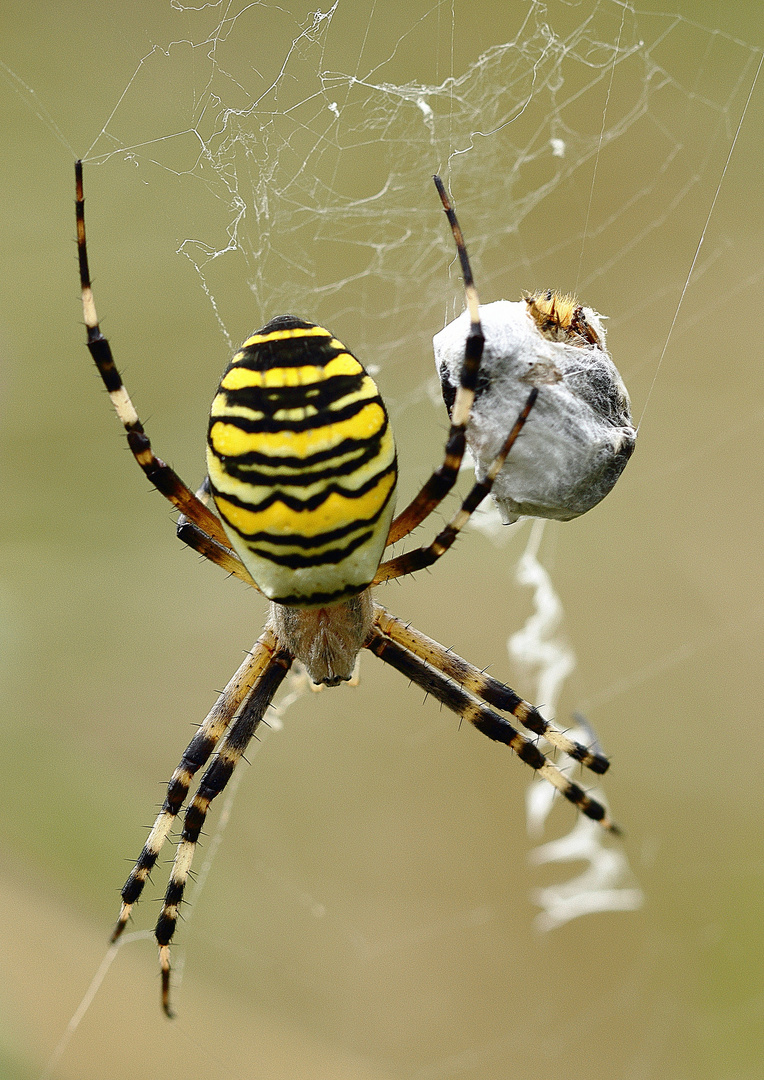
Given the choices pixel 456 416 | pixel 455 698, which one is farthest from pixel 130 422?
pixel 455 698

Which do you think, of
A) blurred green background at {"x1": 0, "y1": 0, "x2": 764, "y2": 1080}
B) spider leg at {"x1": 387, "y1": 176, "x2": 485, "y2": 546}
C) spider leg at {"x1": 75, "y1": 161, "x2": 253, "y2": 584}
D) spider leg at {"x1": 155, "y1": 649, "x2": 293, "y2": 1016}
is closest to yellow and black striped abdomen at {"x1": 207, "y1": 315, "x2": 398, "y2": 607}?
spider leg at {"x1": 387, "y1": 176, "x2": 485, "y2": 546}

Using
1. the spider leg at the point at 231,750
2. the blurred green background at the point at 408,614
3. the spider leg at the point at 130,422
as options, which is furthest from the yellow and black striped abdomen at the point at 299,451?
the blurred green background at the point at 408,614

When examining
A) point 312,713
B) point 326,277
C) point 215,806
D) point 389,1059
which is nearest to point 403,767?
point 312,713

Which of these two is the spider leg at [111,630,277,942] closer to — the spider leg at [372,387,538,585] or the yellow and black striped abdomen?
the spider leg at [372,387,538,585]

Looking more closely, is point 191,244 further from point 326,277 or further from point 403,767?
point 403,767

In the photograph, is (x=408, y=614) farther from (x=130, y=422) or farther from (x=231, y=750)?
(x=130, y=422)

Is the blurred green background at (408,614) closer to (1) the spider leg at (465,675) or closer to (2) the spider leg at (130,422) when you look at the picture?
(1) the spider leg at (465,675)
